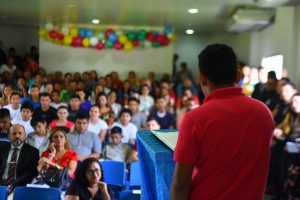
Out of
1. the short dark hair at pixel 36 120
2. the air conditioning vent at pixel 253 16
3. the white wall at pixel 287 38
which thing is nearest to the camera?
the short dark hair at pixel 36 120

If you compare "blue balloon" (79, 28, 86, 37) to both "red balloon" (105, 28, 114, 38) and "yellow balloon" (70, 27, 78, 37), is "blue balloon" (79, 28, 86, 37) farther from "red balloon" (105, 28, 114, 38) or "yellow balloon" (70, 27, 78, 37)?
"red balloon" (105, 28, 114, 38)

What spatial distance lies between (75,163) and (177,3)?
381cm

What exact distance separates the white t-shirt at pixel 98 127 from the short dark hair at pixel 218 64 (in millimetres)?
4390

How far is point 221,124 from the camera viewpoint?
1.15 m

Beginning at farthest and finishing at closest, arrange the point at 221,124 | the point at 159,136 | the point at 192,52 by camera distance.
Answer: the point at 192,52 < the point at 159,136 < the point at 221,124

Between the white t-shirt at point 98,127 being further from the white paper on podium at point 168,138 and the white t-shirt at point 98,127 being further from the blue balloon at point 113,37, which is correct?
the blue balloon at point 113,37

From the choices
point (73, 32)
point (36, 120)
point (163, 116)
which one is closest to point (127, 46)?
point (73, 32)

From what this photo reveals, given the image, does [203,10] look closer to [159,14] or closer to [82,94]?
[159,14]

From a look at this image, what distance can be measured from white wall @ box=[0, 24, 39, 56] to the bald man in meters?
1.25

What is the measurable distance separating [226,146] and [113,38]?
29.9 feet

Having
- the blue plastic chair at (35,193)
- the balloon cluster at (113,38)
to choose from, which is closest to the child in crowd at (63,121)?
the blue plastic chair at (35,193)

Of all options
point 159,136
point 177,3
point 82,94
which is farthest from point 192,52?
point 159,136

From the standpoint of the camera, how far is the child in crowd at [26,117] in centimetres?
461

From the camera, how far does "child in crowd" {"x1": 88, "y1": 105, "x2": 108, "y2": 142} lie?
557 centimetres
